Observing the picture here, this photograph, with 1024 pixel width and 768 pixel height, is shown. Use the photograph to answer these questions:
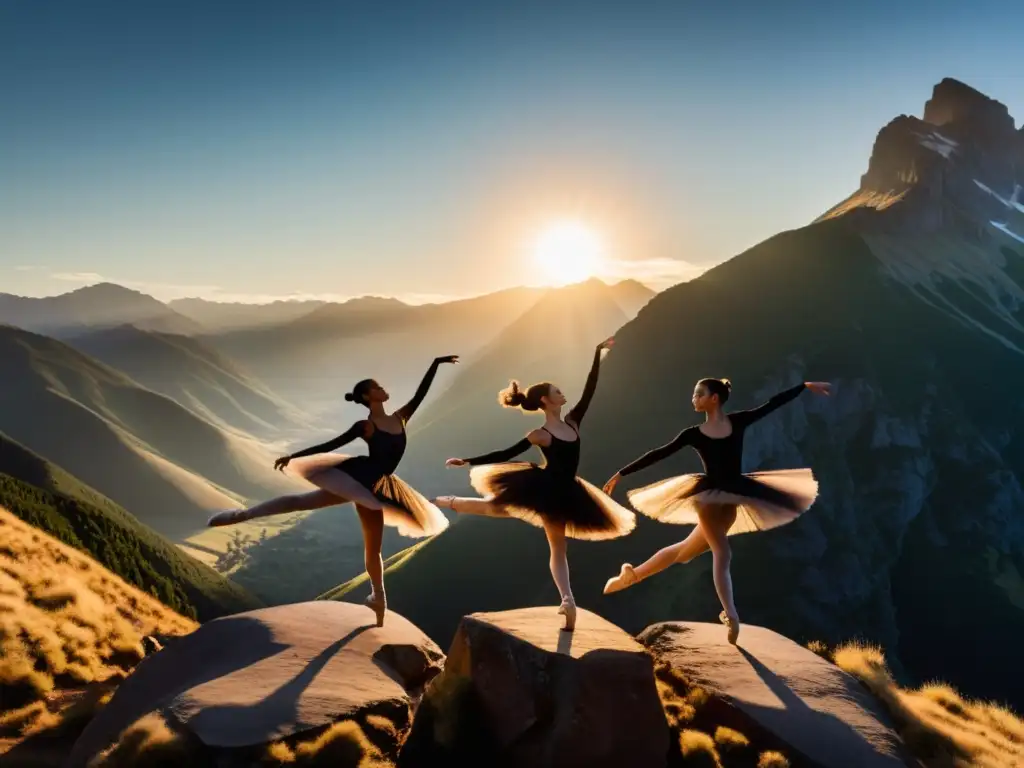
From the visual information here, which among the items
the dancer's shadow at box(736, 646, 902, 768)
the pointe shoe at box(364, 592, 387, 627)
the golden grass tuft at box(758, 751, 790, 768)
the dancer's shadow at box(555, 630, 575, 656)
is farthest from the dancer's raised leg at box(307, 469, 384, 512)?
the golden grass tuft at box(758, 751, 790, 768)

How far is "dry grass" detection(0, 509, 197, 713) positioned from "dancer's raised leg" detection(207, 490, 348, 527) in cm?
447

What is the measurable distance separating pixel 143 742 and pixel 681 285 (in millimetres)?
164398

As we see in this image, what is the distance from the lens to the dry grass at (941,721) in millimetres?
9109

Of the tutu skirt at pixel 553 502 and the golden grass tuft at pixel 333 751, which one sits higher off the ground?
the tutu skirt at pixel 553 502

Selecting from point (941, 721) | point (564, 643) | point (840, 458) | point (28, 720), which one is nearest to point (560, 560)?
point (564, 643)

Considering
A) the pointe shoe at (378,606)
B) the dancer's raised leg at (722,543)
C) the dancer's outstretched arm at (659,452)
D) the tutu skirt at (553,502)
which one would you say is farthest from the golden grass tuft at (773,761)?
the pointe shoe at (378,606)

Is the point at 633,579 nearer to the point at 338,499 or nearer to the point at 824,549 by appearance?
the point at 338,499

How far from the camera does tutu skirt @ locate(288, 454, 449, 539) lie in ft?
33.1

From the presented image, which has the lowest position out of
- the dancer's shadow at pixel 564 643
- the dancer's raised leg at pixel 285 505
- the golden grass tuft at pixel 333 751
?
the golden grass tuft at pixel 333 751

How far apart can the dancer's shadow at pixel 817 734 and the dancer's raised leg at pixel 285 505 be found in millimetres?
6683

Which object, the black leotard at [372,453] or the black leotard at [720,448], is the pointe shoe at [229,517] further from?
the black leotard at [720,448]

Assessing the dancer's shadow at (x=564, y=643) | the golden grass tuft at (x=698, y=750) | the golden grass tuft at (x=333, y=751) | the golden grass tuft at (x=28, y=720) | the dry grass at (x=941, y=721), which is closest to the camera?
the golden grass tuft at (x=333, y=751)

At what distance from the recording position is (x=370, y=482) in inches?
412

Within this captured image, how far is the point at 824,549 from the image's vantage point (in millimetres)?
110938
